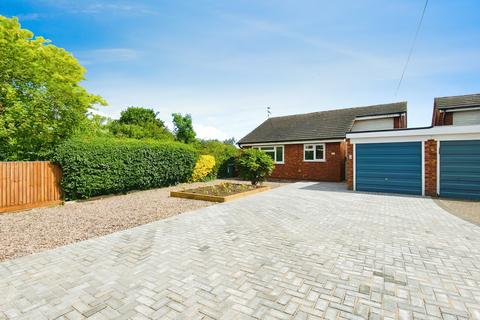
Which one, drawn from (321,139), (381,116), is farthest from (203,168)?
(381,116)

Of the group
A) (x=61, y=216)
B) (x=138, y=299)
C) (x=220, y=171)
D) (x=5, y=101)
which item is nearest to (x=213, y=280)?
(x=138, y=299)

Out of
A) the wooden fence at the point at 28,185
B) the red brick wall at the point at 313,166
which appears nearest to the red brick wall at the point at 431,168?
the red brick wall at the point at 313,166

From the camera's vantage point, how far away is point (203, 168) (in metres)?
16.1

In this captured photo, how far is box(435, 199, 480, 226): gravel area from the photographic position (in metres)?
6.60

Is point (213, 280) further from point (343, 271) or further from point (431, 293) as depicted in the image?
point (431, 293)

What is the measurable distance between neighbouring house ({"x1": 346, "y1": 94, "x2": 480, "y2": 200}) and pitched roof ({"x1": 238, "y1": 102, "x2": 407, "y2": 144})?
13.4 feet

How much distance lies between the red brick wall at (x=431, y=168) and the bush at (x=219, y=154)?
11.1 m

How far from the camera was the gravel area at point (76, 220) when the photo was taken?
4764mm

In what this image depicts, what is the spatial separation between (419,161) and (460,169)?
1.39 metres

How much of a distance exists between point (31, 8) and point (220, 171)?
14.0 metres

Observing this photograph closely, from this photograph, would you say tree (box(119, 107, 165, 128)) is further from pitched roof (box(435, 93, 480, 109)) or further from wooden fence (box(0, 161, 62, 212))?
pitched roof (box(435, 93, 480, 109))

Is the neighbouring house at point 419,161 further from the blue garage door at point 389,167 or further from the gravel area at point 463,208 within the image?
the gravel area at point 463,208

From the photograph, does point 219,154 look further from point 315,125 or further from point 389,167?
point 389,167

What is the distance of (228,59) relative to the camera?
1037 cm
